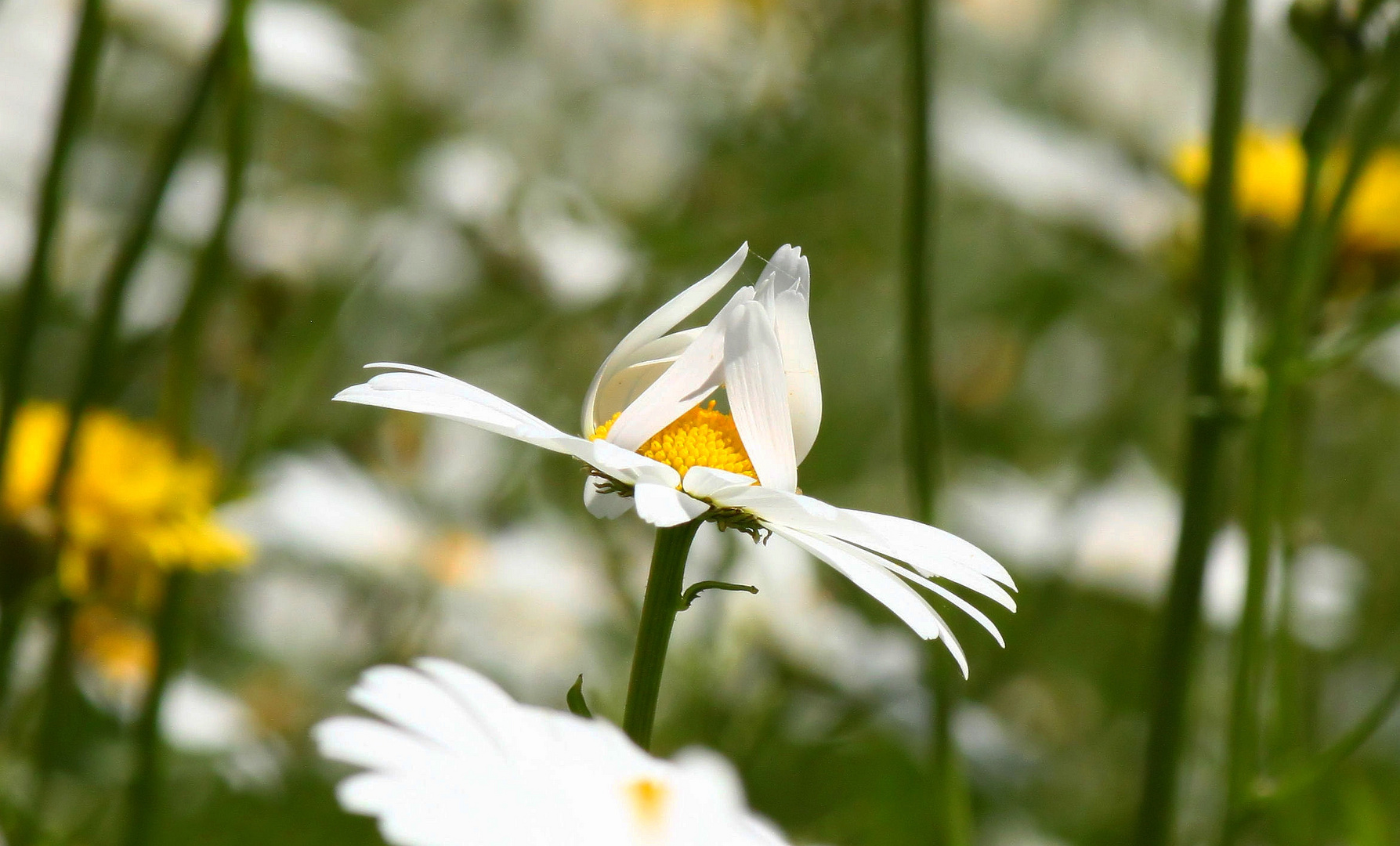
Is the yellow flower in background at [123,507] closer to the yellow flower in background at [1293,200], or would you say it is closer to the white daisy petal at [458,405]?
the white daisy petal at [458,405]

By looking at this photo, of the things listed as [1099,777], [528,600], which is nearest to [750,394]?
[528,600]

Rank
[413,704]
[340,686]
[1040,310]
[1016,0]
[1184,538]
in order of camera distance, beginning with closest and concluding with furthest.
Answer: [413,704]
[1184,538]
[340,686]
[1040,310]
[1016,0]

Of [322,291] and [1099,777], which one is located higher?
[322,291]

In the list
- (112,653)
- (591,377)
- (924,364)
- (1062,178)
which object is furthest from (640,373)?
(1062,178)

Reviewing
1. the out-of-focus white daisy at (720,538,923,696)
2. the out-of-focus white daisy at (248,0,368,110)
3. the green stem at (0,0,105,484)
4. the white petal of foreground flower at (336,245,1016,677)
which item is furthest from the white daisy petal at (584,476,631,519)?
the out-of-focus white daisy at (248,0,368,110)

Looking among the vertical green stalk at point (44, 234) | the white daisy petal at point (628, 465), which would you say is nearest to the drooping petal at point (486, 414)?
the white daisy petal at point (628, 465)

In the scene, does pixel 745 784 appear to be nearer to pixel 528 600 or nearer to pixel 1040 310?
pixel 528 600
